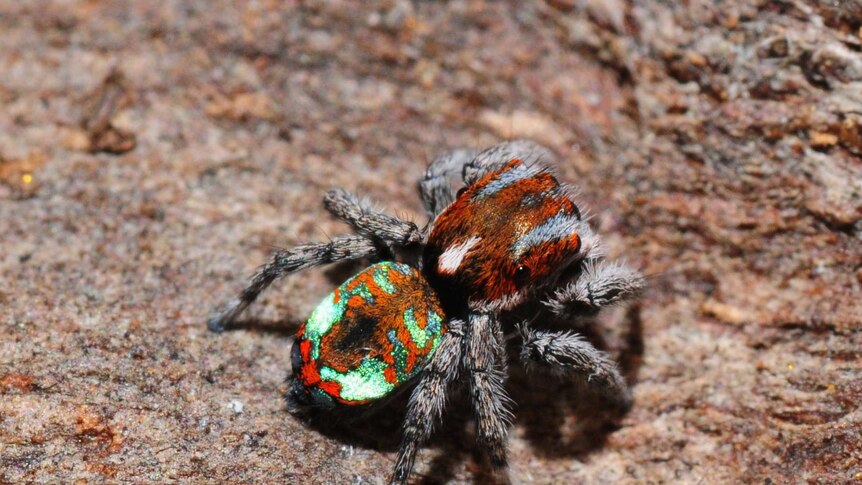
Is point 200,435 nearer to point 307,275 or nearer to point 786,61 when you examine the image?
point 307,275

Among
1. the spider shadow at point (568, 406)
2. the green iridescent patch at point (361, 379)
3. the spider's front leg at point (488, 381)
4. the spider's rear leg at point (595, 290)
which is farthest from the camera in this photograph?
the spider shadow at point (568, 406)

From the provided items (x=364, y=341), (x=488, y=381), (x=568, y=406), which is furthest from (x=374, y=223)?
(x=568, y=406)

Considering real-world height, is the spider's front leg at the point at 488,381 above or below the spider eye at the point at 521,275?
below

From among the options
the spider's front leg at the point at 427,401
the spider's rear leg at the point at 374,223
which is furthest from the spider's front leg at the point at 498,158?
the spider's front leg at the point at 427,401

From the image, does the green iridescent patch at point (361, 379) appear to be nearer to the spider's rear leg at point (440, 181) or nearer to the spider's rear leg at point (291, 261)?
the spider's rear leg at point (291, 261)

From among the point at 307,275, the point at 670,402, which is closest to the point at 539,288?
the point at 670,402

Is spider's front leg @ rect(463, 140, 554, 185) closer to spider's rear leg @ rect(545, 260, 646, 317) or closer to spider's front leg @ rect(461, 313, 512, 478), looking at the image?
spider's rear leg @ rect(545, 260, 646, 317)

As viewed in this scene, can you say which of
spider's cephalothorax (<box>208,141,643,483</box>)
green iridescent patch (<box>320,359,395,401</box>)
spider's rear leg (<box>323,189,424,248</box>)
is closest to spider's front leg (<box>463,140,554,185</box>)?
spider's cephalothorax (<box>208,141,643,483</box>)

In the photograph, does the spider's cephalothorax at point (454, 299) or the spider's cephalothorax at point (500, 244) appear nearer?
the spider's cephalothorax at point (454, 299)
